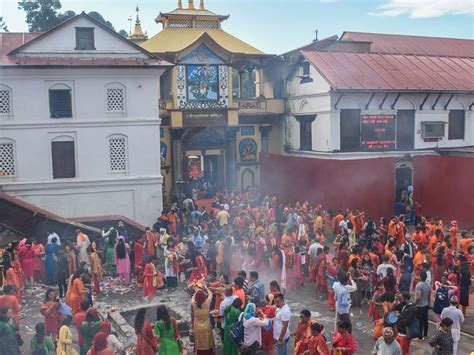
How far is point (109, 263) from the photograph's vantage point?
1670cm

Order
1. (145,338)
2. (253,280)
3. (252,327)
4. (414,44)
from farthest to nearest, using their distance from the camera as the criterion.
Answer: (414,44) → (253,280) → (252,327) → (145,338)

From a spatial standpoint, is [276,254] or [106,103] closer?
[276,254]

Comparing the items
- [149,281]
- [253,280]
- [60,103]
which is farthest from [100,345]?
[60,103]

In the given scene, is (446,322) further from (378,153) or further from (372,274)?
(378,153)

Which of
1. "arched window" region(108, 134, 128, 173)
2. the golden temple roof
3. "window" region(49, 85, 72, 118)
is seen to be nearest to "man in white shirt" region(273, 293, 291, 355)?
"arched window" region(108, 134, 128, 173)

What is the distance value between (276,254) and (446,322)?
6.31 metres

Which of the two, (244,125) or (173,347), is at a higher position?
(244,125)

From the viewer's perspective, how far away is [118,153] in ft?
75.6

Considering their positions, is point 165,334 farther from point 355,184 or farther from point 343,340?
point 355,184

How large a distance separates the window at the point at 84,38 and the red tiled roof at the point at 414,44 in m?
18.0

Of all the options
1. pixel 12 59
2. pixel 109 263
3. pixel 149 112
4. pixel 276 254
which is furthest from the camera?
pixel 149 112

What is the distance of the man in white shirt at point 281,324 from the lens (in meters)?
9.27

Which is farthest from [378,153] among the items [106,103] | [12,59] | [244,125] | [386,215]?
[12,59]

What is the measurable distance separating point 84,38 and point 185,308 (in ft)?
44.7
